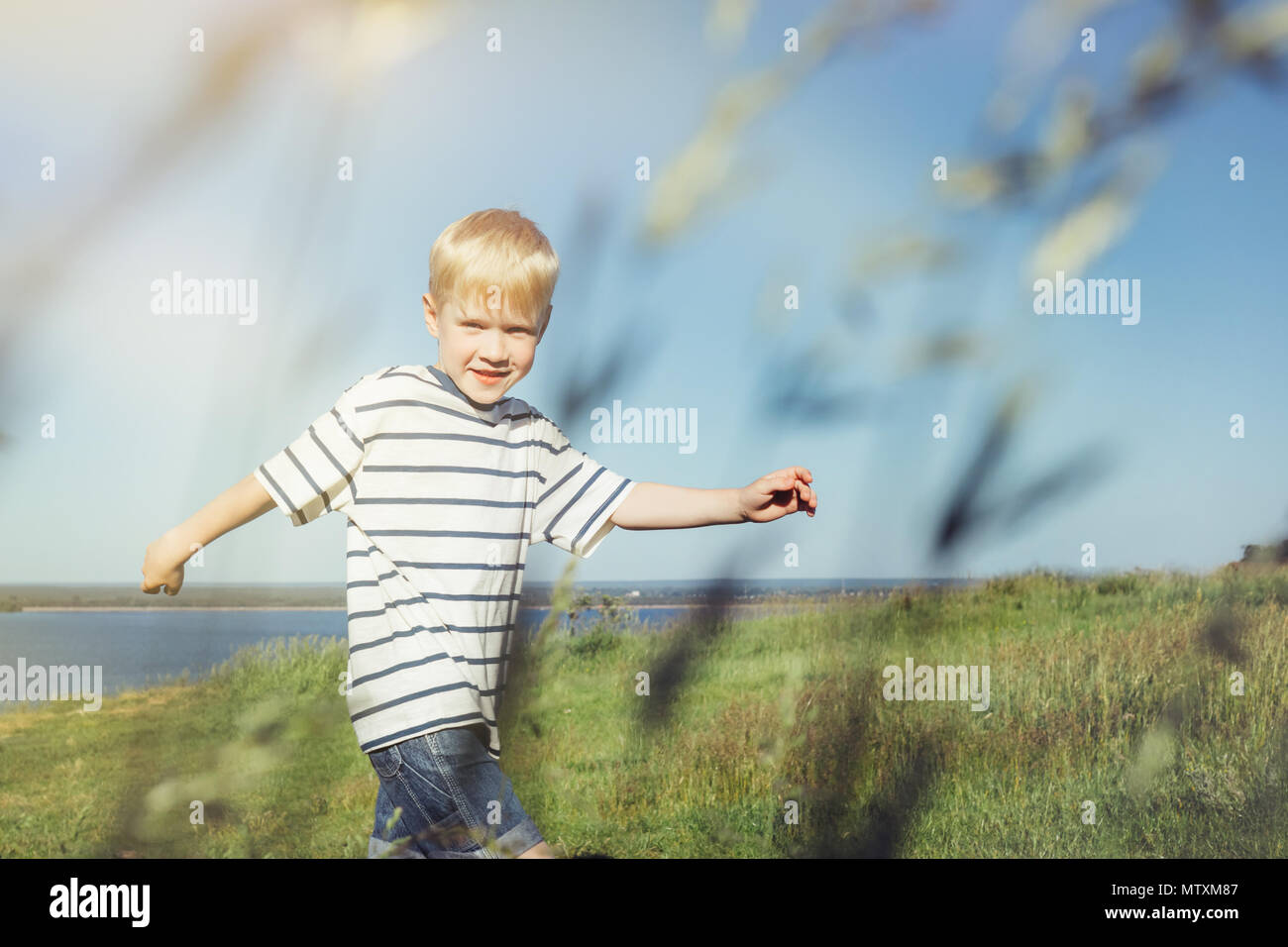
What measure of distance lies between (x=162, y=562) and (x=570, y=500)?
2.85 feet

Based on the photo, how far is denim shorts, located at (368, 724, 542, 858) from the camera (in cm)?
198

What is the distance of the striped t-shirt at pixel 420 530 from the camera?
201cm

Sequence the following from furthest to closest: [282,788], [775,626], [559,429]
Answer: [775,626] < [282,788] < [559,429]

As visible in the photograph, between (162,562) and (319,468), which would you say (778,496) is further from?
(162,562)

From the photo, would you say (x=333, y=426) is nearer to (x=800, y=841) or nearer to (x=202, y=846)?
(x=202, y=846)

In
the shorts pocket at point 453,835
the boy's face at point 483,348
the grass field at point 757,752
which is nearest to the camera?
the shorts pocket at point 453,835

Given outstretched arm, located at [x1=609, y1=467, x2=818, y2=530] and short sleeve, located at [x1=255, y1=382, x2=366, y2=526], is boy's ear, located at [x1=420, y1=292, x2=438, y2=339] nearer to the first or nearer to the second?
short sleeve, located at [x1=255, y1=382, x2=366, y2=526]

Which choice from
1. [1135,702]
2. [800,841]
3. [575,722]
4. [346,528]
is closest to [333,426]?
[346,528]

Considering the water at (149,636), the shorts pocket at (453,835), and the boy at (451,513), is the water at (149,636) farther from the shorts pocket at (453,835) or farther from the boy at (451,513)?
the shorts pocket at (453,835)

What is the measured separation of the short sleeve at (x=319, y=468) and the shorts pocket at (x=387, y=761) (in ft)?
1.71

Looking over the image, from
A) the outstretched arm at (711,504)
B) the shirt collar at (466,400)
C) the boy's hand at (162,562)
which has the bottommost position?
the boy's hand at (162,562)

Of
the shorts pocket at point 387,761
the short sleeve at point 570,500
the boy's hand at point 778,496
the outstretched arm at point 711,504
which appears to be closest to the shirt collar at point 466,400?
the short sleeve at point 570,500

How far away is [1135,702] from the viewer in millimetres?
2730

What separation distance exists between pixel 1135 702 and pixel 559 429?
1.78m
